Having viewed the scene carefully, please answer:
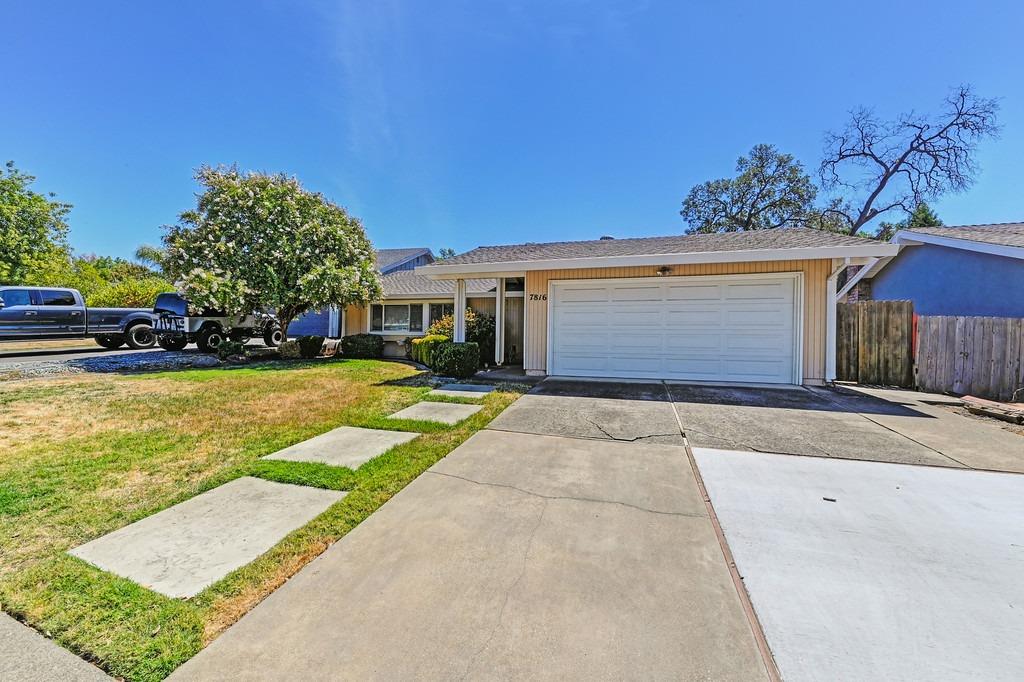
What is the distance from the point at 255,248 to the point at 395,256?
397 inches

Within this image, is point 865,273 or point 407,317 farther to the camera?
point 407,317

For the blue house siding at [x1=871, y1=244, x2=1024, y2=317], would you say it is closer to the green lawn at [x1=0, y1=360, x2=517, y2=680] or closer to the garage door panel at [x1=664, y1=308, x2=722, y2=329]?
the garage door panel at [x1=664, y1=308, x2=722, y2=329]

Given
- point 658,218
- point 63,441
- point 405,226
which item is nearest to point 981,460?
point 63,441

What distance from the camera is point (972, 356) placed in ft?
24.3

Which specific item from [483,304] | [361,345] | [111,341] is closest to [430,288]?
[483,304]

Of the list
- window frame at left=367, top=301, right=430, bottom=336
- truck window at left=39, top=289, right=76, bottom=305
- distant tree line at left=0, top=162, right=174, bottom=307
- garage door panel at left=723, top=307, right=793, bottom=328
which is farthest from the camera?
distant tree line at left=0, top=162, right=174, bottom=307

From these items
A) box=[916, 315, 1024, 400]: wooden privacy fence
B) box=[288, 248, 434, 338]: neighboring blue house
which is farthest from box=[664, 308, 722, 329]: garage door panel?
box=[288, 248, 434, 338]: neighboring blue house

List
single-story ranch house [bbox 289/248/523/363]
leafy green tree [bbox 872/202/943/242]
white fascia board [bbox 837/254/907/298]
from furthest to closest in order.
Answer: leafy green tree [bbox 872/202/943/242], white fascia board [bbox 837/254/907/298], single-story ranch house [bbox 289/248/523/363]

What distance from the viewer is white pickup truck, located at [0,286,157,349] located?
41.5ft

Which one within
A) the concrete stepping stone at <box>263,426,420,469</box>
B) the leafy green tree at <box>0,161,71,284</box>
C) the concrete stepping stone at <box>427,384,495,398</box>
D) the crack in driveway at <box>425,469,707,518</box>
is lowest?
the crack in driveway at <box>425,469,707,518</box>

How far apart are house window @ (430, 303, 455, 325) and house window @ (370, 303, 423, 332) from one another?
1.64ft

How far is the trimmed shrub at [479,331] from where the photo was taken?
37.6ft

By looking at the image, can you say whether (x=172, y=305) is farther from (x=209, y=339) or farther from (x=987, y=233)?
(x=987, y=233)

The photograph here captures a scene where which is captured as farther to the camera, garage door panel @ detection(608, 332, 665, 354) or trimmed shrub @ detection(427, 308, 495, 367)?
trimmed shrub @ detection(427, 308, 495, 367)
